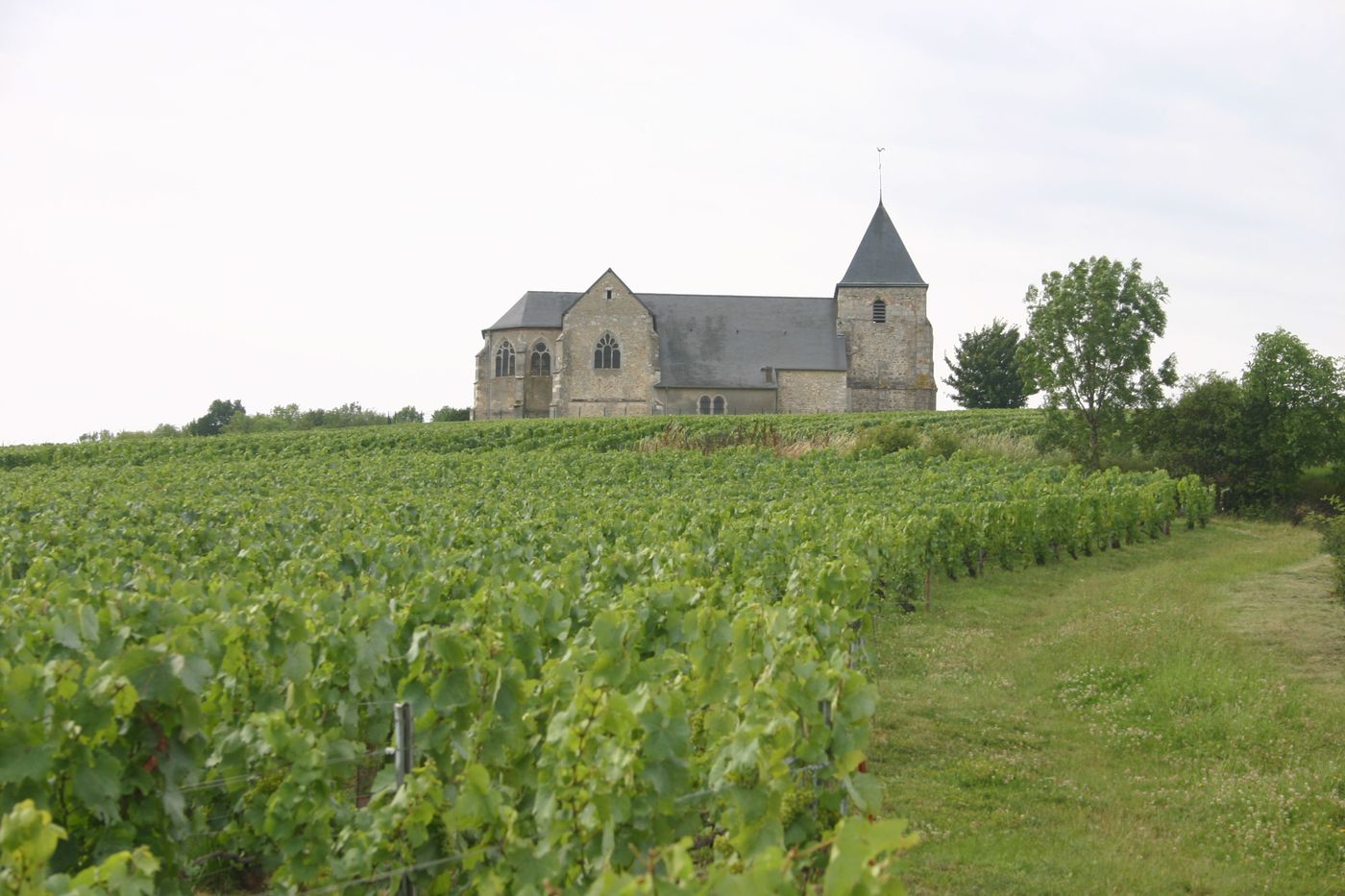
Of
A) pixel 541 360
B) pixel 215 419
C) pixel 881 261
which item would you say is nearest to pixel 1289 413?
pixel 881 261

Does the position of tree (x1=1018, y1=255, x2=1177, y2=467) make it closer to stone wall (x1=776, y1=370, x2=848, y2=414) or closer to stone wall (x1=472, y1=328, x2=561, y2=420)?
stone wall (x1=776, y1=370, x2=848, y2=414)

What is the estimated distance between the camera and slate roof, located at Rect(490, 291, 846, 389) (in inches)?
2116

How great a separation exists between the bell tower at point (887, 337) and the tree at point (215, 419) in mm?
34689

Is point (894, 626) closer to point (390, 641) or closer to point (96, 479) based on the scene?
point (390, 641)

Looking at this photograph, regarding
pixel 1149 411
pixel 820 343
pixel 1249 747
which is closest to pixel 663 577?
pixel 1249 747

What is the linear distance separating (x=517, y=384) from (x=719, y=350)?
8.76 m

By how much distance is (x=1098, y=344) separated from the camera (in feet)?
113

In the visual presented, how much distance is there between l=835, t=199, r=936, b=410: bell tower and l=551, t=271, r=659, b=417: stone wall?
8.56 m

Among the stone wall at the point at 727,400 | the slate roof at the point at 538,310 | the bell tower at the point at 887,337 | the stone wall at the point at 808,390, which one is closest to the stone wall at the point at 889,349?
the bell tower at the point at 887,337

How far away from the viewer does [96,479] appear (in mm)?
24281

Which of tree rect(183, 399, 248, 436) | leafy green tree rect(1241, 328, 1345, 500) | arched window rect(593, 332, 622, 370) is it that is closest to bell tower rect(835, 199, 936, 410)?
arched window rect(593, 332, 622, 370)

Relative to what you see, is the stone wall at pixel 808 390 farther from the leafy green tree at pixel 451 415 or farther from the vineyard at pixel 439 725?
the vineyard at pixel 439 725

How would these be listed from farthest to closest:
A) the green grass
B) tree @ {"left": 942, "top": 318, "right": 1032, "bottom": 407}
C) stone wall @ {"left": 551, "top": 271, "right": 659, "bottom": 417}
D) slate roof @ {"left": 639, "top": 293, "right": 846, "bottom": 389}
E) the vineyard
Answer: tree @ {"left": 942, "top": 318, "right": 1032, "bottom": 407} < slate roof @ {"left": 639, "top": 293, "right": 846, "bottom": 389} < stone wall @ {"left": 551, "top": 271, "right": 659, "bottom": 417} < the green grass < the vineyard

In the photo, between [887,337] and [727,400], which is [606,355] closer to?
[727,400]
